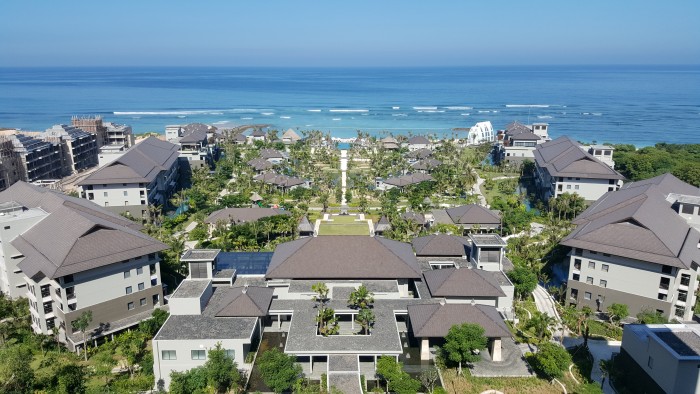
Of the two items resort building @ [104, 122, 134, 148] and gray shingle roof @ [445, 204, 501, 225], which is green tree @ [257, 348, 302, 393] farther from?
resort building @ [104, 122, 134, 148]

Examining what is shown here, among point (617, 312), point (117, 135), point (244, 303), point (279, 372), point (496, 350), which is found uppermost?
point (117, 135)

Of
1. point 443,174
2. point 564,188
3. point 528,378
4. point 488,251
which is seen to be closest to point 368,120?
point 443,174

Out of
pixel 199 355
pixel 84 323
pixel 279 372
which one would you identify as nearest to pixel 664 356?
pixel 279 372

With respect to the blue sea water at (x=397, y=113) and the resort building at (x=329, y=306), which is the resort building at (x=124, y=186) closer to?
the resort building at (x=329, y=306)

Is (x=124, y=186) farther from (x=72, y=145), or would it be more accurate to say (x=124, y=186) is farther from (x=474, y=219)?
(x=474, y=219)

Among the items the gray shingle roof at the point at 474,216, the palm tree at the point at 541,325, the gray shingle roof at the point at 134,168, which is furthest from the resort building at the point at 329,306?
the gray shingle roof at the point at 134,168
